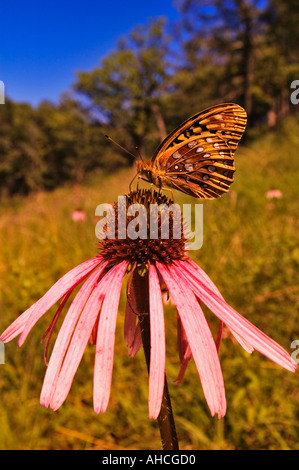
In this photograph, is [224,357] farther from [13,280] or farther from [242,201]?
[242,201]

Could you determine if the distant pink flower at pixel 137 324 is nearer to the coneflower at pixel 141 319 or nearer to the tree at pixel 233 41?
the coneflower at pixel 141 319

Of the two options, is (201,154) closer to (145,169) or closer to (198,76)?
(145,169)

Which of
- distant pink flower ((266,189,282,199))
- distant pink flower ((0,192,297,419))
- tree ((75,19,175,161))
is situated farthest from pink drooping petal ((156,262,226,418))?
tree ((75,19,175,161))

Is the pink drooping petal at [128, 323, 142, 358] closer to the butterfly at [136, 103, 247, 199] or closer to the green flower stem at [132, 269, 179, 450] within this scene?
the green flower stem at [132, 269, 179, 450]

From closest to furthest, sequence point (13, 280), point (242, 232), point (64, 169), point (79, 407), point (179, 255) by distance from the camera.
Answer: point (179, 255), point (79, 407), point (13, 280), point (242, 232), point (64, 169)

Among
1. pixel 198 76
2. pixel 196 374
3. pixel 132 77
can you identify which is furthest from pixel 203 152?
pixel 198 76

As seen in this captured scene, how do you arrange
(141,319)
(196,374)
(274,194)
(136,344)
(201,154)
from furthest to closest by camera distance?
Result: 1. (274,194)
2. (196,374)
3. (201,154)
4. (136,344)
5. (141,319)
